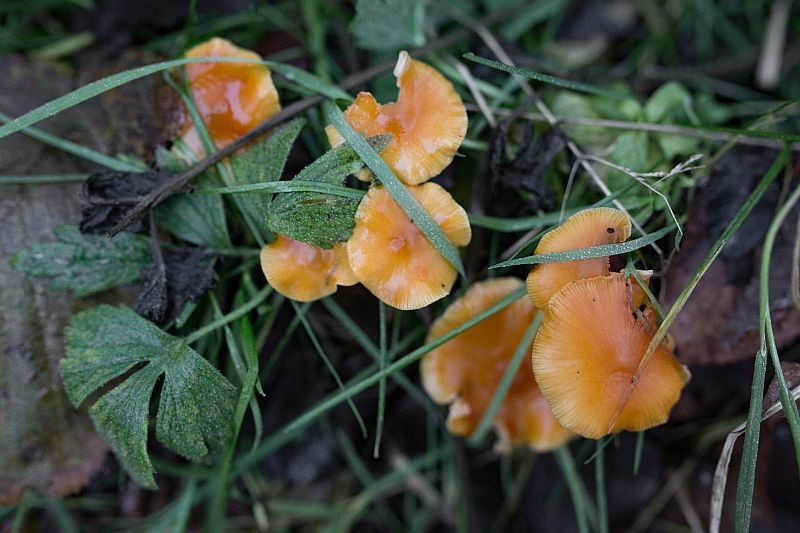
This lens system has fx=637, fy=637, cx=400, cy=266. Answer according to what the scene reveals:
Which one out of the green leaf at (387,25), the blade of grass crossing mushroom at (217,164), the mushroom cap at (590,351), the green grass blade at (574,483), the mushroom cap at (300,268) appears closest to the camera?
the mushroom cap at (590,351)

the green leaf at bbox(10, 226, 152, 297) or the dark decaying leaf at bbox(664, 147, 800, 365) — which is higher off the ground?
the green leaf at bbox(10, 226, 152, 297)

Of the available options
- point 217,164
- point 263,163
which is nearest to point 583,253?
point 263,163

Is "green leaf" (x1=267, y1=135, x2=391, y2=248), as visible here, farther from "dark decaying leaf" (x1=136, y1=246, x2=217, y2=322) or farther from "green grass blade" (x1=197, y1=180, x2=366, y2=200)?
"dark decaying leaf" (x1=136, y1=246, x2=217, y2=322)

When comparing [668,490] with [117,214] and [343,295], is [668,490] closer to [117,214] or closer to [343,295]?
[343,295]

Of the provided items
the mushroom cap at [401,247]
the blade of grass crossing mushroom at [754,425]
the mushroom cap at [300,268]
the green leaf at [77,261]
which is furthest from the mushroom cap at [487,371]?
the green leaf at [77,261]

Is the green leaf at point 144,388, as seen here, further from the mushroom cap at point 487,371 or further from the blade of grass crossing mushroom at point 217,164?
the mushroom cap at point 487,371

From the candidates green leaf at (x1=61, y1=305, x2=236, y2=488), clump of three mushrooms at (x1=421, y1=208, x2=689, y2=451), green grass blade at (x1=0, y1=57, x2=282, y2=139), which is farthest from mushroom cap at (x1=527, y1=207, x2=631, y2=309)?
green grass blade at (x1=0, y1=57, x2=282, y2=139)
